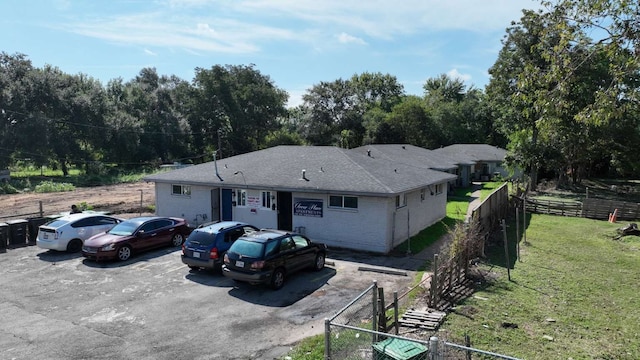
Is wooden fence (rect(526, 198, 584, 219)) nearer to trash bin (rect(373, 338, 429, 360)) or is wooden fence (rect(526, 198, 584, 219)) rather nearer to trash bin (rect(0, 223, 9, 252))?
trash bin (rect(373, 338, 429, 360))

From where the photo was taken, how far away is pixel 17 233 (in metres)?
19.2

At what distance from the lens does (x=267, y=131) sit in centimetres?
Answer: 7956

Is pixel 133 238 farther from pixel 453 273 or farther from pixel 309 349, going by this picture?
pixel 453 273

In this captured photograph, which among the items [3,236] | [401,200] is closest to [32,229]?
[3,236]

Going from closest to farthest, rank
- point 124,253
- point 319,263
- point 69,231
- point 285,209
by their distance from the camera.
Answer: point 319,263, point 124,253, point 69,231, point 285,209

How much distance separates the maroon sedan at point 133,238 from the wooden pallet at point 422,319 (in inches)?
434

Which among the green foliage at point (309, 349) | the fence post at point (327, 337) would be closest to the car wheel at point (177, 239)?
the green foliage at point (309, 349)

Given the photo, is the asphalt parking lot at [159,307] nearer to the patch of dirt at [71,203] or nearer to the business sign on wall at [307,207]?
the business sign on wall at [307,207]

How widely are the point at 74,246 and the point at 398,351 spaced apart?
50.9 feet

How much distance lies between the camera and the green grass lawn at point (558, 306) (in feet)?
30.8

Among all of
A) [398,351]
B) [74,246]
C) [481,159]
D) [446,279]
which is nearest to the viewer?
[398,351]

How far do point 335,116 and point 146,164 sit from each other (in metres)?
31.0

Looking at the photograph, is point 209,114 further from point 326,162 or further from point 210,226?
point 210,226

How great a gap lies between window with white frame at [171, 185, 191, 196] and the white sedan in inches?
195
